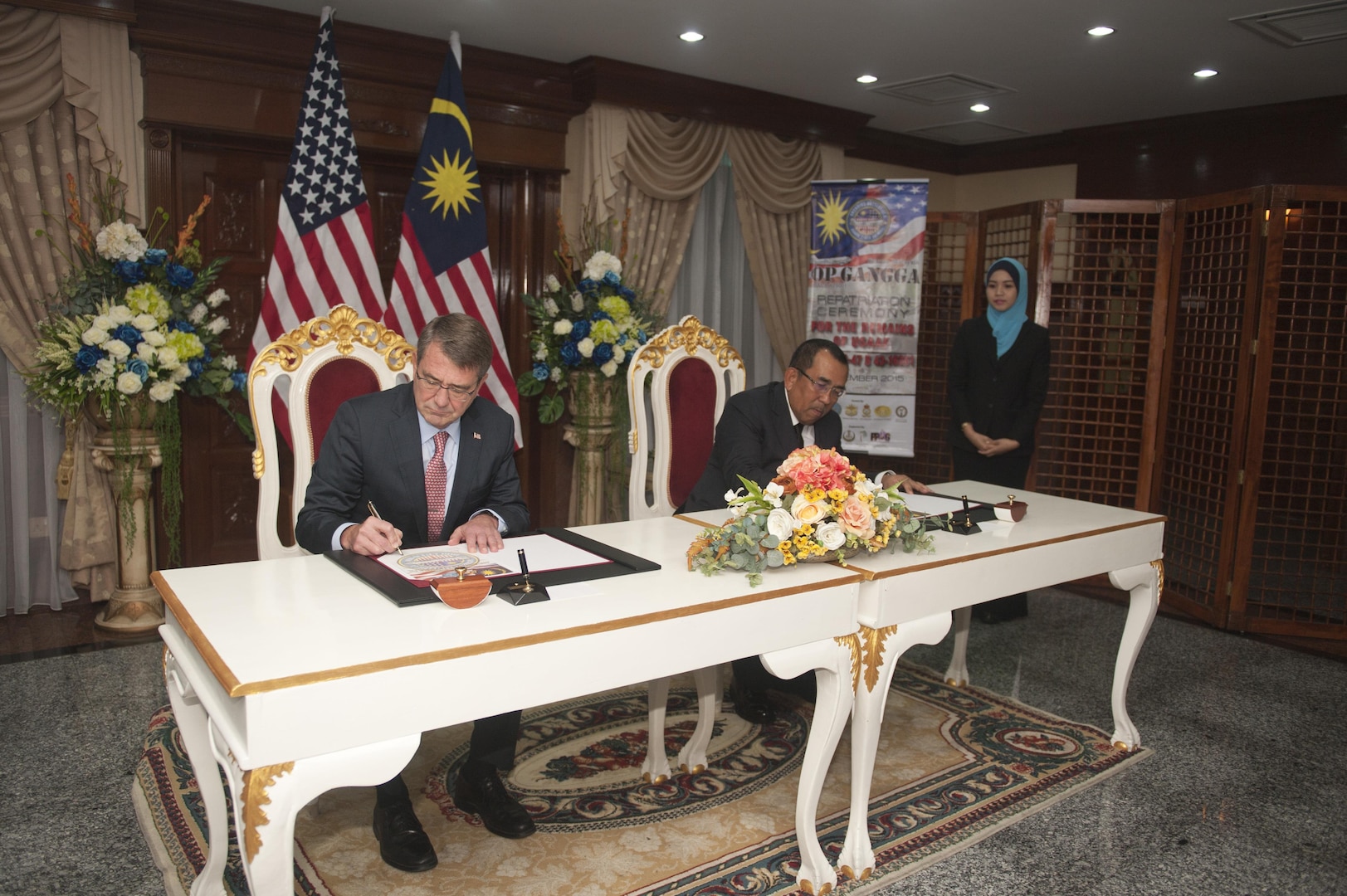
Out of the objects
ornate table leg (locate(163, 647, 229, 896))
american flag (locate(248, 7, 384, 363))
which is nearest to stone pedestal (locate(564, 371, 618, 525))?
american flag (locate(248, 7, 384, 363))

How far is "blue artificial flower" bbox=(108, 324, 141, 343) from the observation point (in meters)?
3.62

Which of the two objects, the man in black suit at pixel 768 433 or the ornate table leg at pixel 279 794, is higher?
the man in black suit at pixel 768 433

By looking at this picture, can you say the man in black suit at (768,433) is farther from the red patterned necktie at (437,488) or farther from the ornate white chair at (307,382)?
the ornate white chair at (307,382)

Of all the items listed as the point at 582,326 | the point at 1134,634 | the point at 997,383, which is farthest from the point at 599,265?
the point at 1134,634

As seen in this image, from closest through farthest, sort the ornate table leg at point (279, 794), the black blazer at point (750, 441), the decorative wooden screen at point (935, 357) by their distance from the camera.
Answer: the ornate table leg at point (279, 794) → the black blazer at point (750, 441) → the decorative wooden screen at point (935, 357)

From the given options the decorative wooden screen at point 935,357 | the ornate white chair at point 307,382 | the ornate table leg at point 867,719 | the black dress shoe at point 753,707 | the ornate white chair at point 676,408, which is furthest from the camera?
the decorative wooden screen at point 935,357

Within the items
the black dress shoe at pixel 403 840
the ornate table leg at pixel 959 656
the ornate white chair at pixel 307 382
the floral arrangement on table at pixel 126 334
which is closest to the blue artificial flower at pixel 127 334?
the floral arrangement on table at pixel 126 334

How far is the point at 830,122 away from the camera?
596 cm

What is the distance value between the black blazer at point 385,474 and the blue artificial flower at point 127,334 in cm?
181

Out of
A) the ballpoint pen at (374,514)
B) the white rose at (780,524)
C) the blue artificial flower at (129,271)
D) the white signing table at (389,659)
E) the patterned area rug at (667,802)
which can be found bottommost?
the patterned area rug at (667,802)

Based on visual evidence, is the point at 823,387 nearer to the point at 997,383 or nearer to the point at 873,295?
the point at 997,383

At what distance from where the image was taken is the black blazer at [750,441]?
2.91 meters

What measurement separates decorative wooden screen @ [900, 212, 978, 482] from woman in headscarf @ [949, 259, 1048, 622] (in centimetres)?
95

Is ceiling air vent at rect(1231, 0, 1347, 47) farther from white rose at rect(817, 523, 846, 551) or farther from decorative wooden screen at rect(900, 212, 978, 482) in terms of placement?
white rose at rect(817, 523, 846, 551)
